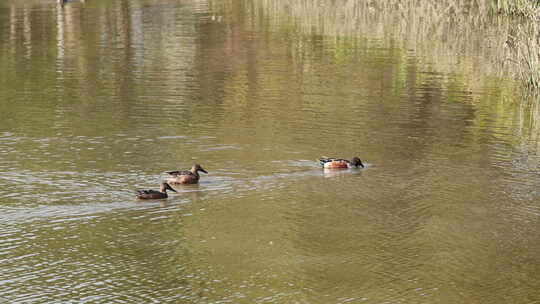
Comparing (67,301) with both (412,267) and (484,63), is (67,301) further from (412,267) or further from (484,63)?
(484,63)

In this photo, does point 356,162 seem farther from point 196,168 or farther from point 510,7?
point 510,7

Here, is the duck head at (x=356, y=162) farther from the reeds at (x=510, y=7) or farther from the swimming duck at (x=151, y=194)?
the reeds at (x=510, y=7)

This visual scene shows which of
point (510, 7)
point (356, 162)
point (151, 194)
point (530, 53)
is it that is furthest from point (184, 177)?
point (510, 7)

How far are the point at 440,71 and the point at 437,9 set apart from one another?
10.2 m

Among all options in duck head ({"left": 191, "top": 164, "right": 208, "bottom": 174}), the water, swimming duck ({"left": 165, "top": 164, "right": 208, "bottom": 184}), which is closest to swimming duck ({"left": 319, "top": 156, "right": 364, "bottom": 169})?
the water

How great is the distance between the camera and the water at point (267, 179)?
9641 millimetres

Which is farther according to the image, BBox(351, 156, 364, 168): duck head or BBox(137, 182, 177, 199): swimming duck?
BBox(351, 156, 364, 168): duck head

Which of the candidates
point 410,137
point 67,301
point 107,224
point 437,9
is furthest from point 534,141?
point 437,9

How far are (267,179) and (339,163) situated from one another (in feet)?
3.51

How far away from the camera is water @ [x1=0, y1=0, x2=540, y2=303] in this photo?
9641 mm

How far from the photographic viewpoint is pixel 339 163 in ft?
43.5

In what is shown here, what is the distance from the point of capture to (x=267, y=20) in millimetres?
33000

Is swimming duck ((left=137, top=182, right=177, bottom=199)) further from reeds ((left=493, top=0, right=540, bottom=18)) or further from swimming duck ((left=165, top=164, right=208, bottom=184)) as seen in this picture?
reeds ((left=493, top=0, right=540, bottom=18))

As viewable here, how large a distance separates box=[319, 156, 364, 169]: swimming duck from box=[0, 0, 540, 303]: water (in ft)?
Answer: 0.63
